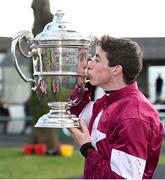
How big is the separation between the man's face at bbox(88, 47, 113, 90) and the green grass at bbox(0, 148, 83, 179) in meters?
6.32

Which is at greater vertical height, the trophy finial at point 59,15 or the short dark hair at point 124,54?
the trophy finial at point 59,15

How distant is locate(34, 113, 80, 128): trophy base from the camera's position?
8.93 feet

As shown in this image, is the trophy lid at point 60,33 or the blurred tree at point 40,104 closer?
the trophy lid at point 60,33

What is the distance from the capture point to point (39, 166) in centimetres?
991

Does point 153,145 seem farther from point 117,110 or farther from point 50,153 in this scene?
point 50,153

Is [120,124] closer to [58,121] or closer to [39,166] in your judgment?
[58,121]

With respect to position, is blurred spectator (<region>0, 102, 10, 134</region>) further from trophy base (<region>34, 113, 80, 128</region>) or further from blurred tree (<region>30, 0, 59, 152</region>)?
trophy base (<region>34, 113, 80, 128</region>)

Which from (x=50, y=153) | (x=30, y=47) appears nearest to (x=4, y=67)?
(x=50, y=153)

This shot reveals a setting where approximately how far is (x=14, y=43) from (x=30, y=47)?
0.36 feet

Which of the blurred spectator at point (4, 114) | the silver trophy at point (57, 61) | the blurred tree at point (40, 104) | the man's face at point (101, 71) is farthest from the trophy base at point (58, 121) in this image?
the blurred spectator at point (4, 114)

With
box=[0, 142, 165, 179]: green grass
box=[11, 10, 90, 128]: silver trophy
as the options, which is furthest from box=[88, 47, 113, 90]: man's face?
box=[0, 142, 165, 179]: green grass

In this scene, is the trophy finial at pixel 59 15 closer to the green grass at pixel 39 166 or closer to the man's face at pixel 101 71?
the man's face at pixel 101 71

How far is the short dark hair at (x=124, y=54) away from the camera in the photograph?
8.48 ft

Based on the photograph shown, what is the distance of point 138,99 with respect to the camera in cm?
261
